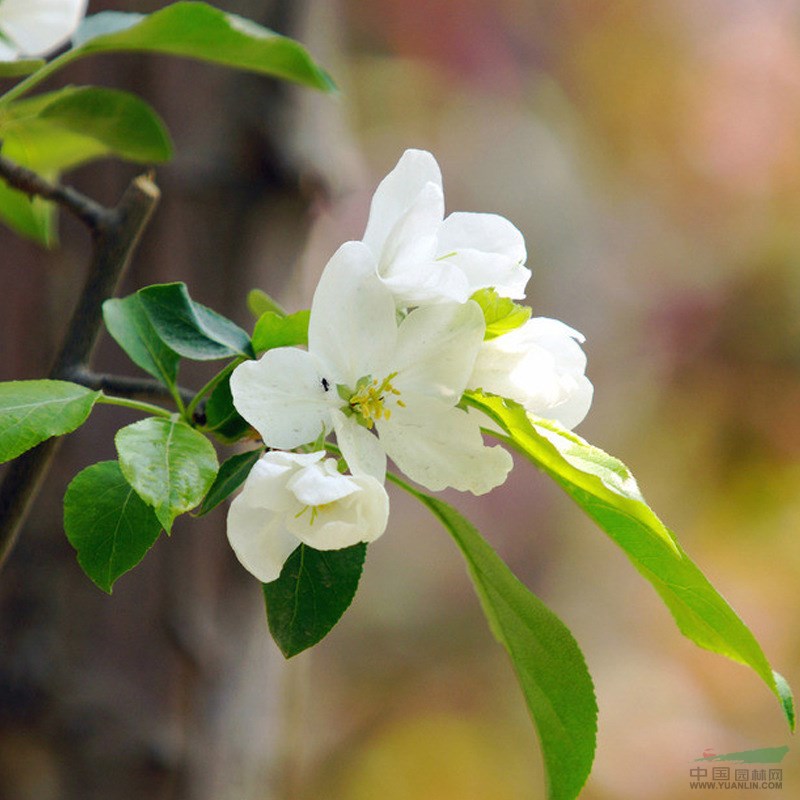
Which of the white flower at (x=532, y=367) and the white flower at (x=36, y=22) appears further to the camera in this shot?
the white flower at (x=36, y=22)

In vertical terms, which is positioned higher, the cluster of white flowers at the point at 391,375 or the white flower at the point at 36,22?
the white flower at the point at 36,22

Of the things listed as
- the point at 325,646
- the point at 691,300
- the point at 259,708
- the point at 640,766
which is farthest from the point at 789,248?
the point at 259,708

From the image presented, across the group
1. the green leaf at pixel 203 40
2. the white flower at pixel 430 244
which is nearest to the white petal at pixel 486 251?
the white flower at pixel 430 244

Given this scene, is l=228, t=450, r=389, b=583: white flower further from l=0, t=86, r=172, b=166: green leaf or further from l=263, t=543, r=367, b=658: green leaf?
l=0, t=86, r=172, b=166: green leaf

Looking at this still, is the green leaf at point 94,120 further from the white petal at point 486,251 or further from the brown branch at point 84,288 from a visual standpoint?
the white petal at point 486,251

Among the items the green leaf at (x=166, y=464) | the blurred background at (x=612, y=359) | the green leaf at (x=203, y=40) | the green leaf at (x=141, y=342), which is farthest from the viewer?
the blurred background at (x=612, y=359)

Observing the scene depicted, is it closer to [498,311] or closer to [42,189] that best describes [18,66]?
[42,189]

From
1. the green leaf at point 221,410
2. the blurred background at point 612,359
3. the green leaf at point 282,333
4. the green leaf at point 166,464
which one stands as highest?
the green leaf at point 282,333

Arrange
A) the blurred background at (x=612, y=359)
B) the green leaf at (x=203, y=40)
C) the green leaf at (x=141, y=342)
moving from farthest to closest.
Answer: the blurred background at (x=612, y=359) → the green leaf at (x=203, y=40) → the green leaf at (x=141, y=342)

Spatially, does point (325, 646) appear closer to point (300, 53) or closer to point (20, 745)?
point (20, 745)
